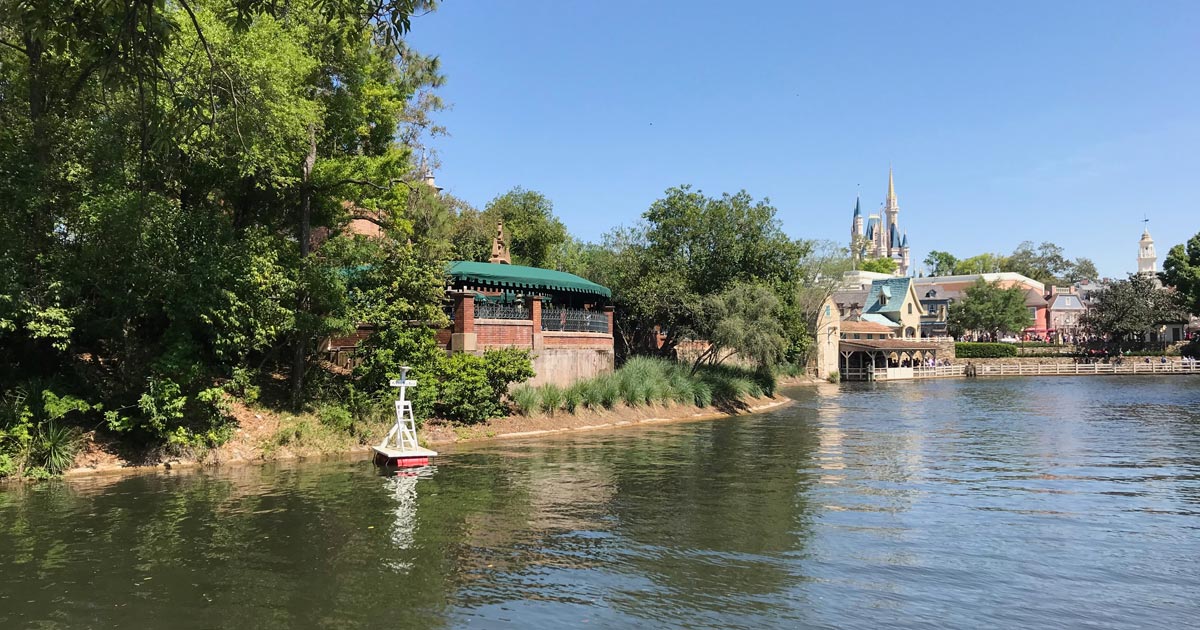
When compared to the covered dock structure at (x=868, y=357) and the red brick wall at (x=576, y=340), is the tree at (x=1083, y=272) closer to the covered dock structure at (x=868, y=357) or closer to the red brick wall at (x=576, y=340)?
the covered dock structure at (x=868, y=357)

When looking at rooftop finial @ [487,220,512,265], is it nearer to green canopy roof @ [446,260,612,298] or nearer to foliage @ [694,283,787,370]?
green canopy roof @ [446,260,612,298]

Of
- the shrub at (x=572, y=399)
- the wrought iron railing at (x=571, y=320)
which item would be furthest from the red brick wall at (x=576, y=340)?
the shrub at (x=572, y=399)

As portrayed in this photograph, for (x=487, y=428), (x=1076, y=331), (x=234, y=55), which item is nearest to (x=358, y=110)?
(x=234, y=55)

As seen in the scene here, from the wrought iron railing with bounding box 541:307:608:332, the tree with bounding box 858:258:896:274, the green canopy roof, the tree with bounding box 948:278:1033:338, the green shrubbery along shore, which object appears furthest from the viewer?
the tree with bounding box 858:258:896:274

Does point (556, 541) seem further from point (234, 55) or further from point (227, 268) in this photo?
point (234, 55)

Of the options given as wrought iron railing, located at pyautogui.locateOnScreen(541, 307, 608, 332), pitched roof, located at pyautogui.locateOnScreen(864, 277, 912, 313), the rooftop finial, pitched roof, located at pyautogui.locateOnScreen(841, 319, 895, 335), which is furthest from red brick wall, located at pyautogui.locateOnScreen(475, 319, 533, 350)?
pitched roof, located at pyautogui.locateOnScreen(864, 277, 912, 313)

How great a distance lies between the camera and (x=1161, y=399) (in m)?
46.7

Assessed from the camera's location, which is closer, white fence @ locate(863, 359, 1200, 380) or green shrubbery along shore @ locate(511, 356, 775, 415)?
green shrubbery along shore @ locate(511, 356, 775, 415)

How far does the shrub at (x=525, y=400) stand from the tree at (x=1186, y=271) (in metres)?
90.9

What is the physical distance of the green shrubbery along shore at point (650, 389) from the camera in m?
29.6

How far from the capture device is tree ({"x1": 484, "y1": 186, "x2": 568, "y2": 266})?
2178 inches

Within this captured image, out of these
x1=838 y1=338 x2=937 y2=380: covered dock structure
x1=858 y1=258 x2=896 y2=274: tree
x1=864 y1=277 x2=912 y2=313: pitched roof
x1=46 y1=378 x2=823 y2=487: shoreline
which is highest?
x1=858 y1=258 x2=896 y2=274: tree

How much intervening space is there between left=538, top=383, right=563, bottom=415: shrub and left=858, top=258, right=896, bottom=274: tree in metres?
114

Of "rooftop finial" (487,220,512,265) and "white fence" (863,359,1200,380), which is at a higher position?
"rooftop finial" (487,220,512,265)
